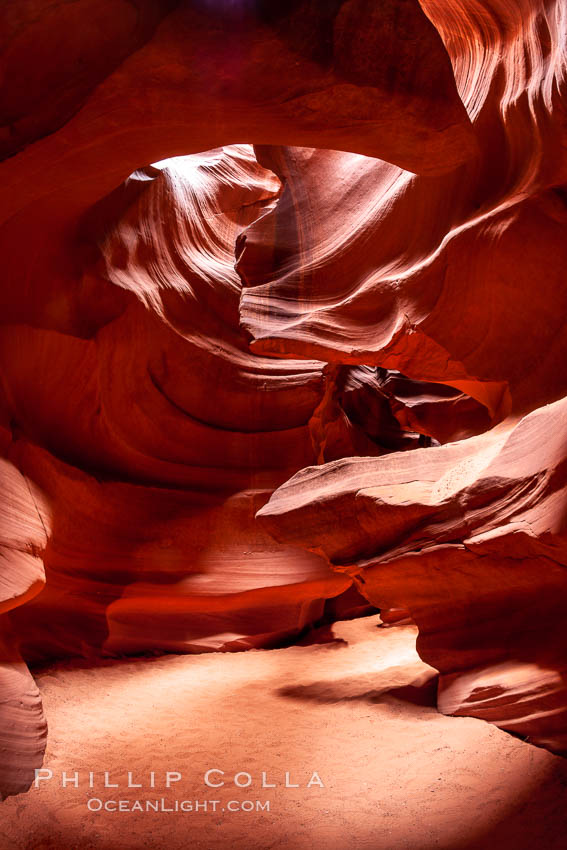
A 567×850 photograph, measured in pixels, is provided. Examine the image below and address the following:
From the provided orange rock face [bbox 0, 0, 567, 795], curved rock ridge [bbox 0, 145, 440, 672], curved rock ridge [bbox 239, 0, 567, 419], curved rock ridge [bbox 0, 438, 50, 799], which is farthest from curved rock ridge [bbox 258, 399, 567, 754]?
curved rock ridge [bbox 0, 145, 440, 672]

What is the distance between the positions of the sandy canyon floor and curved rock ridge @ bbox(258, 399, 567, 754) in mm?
446

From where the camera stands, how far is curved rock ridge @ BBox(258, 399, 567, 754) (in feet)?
16.0

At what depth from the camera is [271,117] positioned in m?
4.55

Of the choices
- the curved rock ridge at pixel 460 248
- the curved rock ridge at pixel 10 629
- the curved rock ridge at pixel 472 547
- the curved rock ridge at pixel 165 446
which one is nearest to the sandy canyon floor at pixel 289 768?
the curved rock ridge at pixel 10 629

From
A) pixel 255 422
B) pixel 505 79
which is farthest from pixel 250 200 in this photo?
pixel 505 79

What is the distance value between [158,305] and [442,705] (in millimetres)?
6473

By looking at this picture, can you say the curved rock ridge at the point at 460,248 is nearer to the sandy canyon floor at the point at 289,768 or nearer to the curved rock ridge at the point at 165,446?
the curved rock ridge at the point at 165,446

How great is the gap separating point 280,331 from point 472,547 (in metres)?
3.46

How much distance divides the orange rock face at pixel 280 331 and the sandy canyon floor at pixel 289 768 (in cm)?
45

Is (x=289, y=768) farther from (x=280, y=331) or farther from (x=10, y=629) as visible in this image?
(x=280, y=331)

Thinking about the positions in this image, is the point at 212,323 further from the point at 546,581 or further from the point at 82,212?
the point at 546,581

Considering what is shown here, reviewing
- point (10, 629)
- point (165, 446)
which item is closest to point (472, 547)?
point (10, 629)

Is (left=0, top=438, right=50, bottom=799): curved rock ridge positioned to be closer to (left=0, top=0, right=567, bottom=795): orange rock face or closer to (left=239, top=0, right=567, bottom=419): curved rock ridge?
(left=0, top=0, right=567, bottom=795): orange rock face

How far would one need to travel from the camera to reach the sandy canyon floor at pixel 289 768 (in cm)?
426
